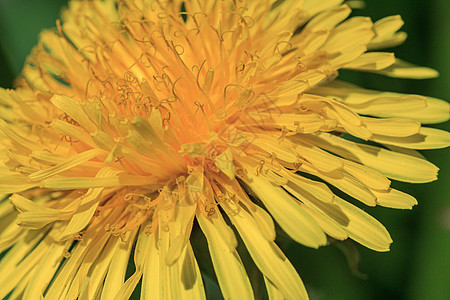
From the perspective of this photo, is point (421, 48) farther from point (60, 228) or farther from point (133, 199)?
point (60, 228)

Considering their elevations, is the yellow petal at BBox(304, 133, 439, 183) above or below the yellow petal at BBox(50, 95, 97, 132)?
below

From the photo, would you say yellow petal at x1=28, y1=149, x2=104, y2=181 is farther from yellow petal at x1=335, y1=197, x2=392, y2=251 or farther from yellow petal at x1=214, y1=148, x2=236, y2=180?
yellow petal at x1=335, y1=197, x2=392, y2=251

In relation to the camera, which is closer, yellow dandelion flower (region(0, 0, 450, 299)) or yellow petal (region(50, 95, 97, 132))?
yellow dandelion flower (region(0, 0, 450, 299))

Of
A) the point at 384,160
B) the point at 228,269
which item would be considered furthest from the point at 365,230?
the point at 228,269

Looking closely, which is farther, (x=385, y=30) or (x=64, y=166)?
(x=385, y=30)

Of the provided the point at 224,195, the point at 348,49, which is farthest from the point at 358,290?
the point at 348,49

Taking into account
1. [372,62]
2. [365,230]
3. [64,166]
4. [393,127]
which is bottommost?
[365,230]

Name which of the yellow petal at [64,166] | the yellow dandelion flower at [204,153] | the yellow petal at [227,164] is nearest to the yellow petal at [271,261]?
the yellow dandelion flower at [204,153]

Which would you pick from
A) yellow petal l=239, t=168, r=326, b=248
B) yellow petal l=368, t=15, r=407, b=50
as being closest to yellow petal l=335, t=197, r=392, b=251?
yellow petal l=239, t=168, r=326, b=248

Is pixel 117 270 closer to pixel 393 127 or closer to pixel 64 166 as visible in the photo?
pixel 64 166

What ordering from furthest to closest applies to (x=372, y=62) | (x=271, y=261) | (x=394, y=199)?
(x=372, y=62)
(x=394, y=199)
(x=271, y=261)
